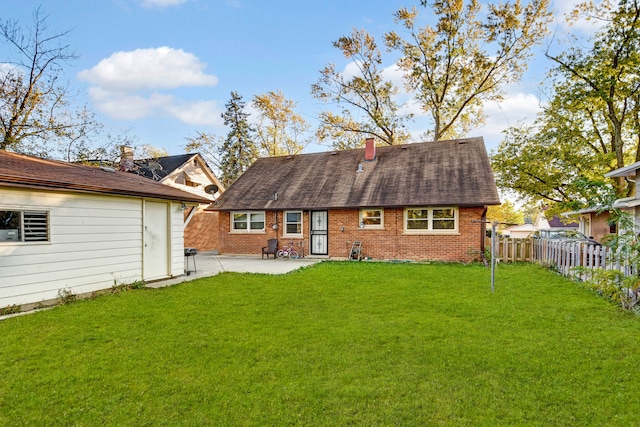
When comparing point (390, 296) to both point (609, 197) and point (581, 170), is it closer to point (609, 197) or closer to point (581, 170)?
point (609, 197)

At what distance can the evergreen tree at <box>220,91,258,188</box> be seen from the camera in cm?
3219

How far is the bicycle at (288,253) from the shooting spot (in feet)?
51.5

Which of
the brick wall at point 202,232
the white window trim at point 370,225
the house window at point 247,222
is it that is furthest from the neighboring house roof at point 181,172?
the white window trim at point 370,225

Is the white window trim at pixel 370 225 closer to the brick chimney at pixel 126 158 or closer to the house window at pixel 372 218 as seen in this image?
the house window at pixel 372 218

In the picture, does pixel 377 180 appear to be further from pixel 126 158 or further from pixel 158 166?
pixel 126 158

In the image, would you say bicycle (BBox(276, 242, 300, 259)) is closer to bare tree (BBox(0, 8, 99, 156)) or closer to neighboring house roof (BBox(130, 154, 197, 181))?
neighboring house roof (BBox(130, 154, 197, 181))

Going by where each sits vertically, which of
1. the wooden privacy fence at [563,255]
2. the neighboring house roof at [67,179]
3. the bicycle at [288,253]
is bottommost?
the bicycle at [288,253]

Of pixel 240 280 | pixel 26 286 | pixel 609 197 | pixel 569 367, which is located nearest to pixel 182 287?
pixel 240 280

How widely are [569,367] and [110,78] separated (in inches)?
924

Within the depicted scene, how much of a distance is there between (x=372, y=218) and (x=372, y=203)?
749mm

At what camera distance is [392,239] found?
14.3 m

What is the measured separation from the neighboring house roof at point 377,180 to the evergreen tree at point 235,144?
1315 centimetres

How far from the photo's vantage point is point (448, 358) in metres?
4.05

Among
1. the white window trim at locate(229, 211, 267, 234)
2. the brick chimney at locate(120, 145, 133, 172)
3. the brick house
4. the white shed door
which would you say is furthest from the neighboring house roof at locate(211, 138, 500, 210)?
the white shed door
